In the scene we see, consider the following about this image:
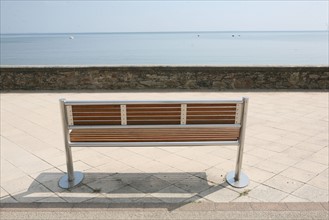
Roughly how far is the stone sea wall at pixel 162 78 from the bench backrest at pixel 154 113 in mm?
5688

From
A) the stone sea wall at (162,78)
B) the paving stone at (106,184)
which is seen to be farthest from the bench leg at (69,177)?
the stone sea wall at (162,78)

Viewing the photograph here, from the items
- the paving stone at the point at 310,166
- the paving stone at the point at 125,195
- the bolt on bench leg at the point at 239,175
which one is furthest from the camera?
the paving stone at the point at 310,166

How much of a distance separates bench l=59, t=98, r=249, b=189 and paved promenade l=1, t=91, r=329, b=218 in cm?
51

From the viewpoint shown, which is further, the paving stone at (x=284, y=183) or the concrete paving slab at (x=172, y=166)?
the paving stone at (x=284, y=183)

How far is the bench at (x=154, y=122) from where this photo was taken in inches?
137

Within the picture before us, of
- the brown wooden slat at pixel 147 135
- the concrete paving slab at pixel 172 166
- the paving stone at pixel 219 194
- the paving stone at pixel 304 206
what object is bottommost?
the concrete paving slab at pixel 172 166

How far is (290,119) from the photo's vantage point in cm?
643

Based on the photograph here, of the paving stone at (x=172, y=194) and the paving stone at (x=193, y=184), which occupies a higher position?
the paving stone at (x=172, y=194)

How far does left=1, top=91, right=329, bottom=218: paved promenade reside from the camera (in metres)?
3.51

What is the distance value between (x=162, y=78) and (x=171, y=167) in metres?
5.30

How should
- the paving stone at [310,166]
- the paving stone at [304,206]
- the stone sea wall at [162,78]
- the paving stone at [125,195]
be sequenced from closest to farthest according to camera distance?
the paving stone at [304,206] → the paving stone at [125,195] → the paving stone at [310,166] → the stone sea wall at [162,78]

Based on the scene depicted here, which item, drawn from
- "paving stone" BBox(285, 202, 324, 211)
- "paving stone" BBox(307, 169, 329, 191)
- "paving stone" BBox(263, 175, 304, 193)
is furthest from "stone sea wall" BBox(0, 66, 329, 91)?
"paving stone" BBox(285, 202, 324, 211)

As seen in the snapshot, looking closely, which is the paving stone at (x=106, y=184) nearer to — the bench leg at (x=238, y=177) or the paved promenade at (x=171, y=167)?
the paved promenade at (x=171, y=167)

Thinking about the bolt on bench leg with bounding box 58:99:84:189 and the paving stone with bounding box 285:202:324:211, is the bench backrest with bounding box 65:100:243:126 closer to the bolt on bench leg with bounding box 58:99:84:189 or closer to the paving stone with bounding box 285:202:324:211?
the bolt on bench leg with bounding box 58:99:84:189
